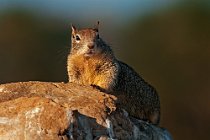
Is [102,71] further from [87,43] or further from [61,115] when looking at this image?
[61,115]

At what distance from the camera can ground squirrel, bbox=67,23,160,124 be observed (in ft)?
46.6

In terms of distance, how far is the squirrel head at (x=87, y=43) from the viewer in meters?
14.2

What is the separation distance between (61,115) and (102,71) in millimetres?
2900

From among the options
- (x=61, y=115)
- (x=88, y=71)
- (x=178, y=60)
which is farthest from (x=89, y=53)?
(x=178, y=60)

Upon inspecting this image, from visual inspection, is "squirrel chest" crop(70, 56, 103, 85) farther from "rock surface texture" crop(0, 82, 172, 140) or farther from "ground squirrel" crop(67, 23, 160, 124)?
"rock surface texture" crop(0, 82, 172, 140)

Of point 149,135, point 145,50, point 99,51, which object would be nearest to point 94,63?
point 99,51

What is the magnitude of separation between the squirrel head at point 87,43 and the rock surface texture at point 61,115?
1.31 meters

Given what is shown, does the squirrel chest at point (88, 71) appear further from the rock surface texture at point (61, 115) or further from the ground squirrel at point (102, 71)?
the rock surface texture at point (61, 115)

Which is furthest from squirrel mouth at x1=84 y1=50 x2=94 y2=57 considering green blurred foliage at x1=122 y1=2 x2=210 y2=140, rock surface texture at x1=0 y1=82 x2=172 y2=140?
green blurred foliage at x1=122 y1=2 x2=210 y2=140

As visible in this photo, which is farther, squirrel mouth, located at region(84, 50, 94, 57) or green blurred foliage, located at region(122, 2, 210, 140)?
green blurred foliage, located at region(122, 2, 210, 140)

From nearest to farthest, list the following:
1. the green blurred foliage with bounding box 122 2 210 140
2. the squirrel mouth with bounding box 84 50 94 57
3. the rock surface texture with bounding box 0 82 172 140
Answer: the rock surface texture with bounding box 0 82 172 140, the squirrel mouth with bounding box 84 50 94 57, the green blurred foliage with bounding box 122 2 210 140

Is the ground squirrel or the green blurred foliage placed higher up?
the ground squirrel

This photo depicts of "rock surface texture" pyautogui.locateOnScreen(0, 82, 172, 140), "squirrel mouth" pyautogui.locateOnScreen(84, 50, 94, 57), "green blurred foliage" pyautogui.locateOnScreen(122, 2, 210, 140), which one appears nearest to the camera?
"rock surface texture" pyautogui.locateOnScreen(0, 82, 172, 140)

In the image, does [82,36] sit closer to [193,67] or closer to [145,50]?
[193,67]
